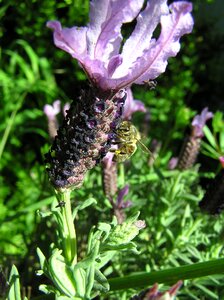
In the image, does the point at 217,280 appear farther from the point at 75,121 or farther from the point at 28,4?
the point at 28,4

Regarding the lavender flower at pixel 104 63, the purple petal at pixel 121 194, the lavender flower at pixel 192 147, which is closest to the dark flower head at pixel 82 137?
the lavender flower at pixel 104 63

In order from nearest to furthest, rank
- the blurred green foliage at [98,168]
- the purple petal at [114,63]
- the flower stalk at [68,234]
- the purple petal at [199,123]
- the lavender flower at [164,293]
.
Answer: the lavender flower at [164,293] → the purple petal at [114,63] → the flower stalk at [68,234] → the blurred green foliage at [98,168] → the purple petal at [199,123]

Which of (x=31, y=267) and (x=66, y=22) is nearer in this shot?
(x=31, y=267)

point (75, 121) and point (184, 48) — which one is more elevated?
point (184, 48)

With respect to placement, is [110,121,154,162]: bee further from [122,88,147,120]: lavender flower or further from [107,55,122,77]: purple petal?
[122,88,147,120]: lavender flower

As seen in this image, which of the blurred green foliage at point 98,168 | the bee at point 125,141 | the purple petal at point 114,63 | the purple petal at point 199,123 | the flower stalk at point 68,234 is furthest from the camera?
the purple petal at point 199,123

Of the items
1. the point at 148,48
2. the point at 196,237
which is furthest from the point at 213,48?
the point at 148,48

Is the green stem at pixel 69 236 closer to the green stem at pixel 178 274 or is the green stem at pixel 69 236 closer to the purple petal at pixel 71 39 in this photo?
the green stem at pixel 178 274
